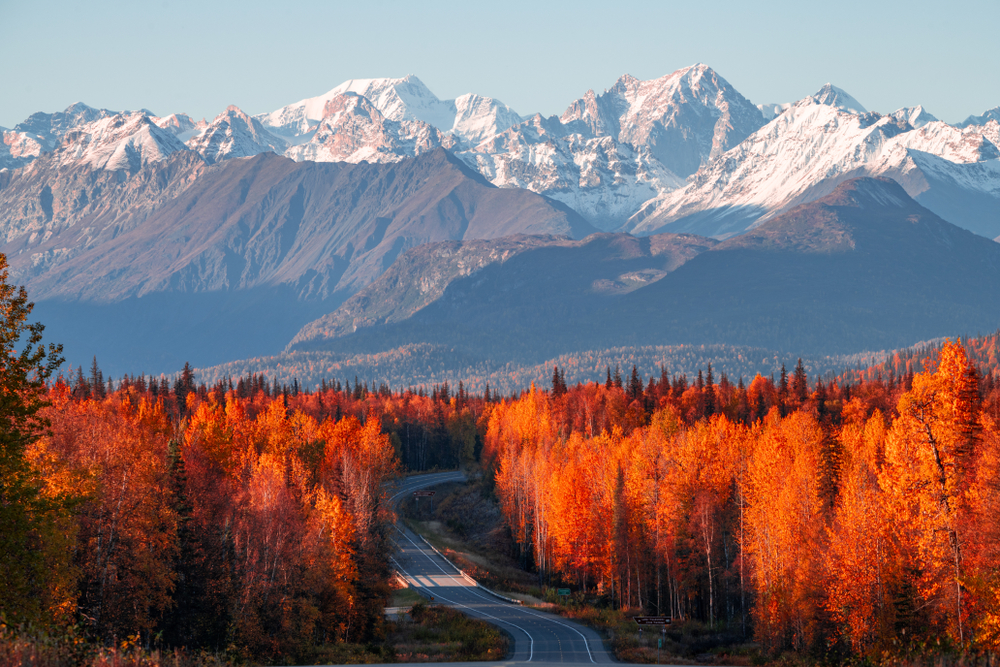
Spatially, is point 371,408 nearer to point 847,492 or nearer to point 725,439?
point 725,439

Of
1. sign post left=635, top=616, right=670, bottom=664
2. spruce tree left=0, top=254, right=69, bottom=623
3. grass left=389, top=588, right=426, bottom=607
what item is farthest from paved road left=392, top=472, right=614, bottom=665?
spruce tree left=0, top=254, right=69, bottom=623

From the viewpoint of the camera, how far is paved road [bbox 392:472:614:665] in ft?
204

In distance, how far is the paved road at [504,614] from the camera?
204ft

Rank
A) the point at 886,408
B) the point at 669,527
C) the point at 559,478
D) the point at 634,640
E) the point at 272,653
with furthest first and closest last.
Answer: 1. the point at 886,408
2. the point at 559,478
3. the point at 669,527
4. the point at 634,640
5. the point at 272,653

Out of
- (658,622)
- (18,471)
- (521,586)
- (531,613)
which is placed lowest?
(521,586)

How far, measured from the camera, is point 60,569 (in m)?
41.2

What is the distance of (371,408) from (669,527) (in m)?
110

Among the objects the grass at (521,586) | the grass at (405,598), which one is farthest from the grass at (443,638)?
the grass at (521,586)

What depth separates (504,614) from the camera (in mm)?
78875

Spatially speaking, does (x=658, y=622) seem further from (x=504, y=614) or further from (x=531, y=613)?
(x=504, y=614)

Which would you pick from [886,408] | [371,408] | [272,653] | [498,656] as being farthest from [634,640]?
[371,408]

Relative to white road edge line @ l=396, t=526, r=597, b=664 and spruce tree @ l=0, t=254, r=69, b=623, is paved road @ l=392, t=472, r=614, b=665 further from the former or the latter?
spruce tree @ l=0, t=254, r=69, b=623

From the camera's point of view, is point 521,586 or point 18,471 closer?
point 18,471

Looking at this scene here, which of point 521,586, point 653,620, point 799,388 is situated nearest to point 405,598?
point 521,586
